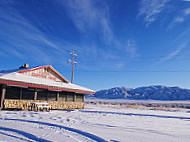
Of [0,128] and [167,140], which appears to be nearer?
[167,140]

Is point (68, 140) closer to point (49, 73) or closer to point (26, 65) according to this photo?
point (49, 73)

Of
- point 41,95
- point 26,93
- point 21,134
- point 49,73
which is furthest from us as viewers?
point 49,73

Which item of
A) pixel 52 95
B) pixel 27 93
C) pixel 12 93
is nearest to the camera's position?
pixel 12 93

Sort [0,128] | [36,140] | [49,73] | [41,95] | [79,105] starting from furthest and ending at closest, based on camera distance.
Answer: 1. [79,105]
2. [49,73]
3. [41,95]
4. [0,128]
5. [36,140]

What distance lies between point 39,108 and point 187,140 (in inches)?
469

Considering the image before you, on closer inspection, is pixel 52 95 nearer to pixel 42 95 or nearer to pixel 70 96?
pixel 42 95

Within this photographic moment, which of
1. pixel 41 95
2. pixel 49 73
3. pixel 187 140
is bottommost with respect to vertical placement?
pixel 187 140

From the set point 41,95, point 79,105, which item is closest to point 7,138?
point 41,95

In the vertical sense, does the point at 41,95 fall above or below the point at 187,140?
above

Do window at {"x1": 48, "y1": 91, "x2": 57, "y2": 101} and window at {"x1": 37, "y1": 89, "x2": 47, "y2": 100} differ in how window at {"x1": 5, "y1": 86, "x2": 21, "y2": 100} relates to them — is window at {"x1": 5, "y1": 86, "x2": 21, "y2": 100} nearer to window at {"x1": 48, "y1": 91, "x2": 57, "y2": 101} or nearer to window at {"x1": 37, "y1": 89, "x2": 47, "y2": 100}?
window at {"x1": 37, "y1": 89, "x2": 47, "y2": 100}

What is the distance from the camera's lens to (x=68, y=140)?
14.6 ft

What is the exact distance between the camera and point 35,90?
15039mm

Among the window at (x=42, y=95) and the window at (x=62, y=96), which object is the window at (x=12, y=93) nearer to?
the window at (x=42, y=95)

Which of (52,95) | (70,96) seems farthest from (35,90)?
(70,96)
